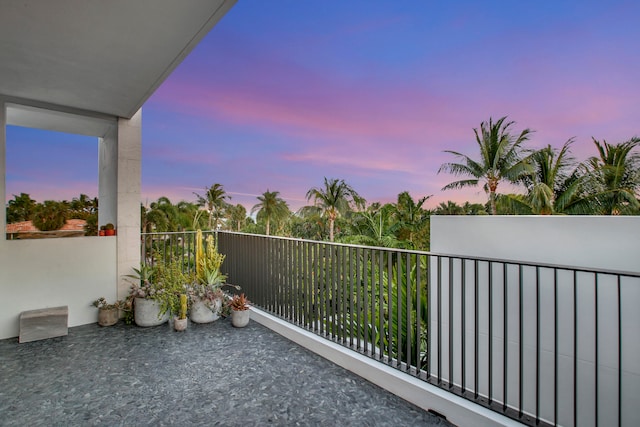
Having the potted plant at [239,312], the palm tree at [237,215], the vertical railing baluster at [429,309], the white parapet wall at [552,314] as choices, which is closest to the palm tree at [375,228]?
the palm tree at [237,215]

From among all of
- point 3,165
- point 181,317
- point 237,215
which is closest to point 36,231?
point 3,165

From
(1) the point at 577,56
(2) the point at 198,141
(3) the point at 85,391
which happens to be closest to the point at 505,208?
(1) the point at 577,56

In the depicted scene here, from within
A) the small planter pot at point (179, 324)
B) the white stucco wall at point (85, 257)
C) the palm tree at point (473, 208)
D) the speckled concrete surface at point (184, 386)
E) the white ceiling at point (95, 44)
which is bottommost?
the speckled concrete surface at point (184, 386)

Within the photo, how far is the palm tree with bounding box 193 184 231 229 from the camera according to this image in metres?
24.7

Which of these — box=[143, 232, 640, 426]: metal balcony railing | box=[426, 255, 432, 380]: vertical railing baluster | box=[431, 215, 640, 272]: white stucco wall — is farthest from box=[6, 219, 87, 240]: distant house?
box=[431, 215, 640, 272]: white stucco wall

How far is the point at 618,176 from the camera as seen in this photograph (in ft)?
59.1

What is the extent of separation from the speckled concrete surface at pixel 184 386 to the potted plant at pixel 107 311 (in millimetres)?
388

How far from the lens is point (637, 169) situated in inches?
696

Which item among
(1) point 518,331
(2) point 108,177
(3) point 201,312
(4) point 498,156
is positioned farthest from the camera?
(4) point 498,156

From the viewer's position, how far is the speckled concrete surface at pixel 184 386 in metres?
2.04

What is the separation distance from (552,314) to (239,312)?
300 cm

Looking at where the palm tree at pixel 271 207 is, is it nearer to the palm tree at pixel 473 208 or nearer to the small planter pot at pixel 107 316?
the palm tree at pixel 473 208

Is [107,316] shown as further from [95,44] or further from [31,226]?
[95,44]

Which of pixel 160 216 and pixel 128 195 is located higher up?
pixel 128 195
